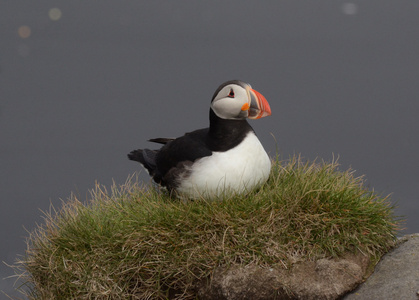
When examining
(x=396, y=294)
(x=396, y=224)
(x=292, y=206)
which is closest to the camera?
(x=396, y=294)

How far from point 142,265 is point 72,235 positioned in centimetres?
90

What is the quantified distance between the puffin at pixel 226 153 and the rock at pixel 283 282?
777 mm

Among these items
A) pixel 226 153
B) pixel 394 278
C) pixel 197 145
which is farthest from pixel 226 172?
pixel 394 278

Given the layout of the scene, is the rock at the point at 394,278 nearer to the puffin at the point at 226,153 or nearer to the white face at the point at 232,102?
the puffin at the point at 226,153

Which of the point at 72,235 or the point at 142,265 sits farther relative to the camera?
the point at 72,235

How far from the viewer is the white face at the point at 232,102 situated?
4.54 meters

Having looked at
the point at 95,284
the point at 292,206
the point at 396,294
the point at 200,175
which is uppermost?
the point at 200,175

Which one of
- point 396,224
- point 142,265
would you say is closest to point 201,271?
point 142,265

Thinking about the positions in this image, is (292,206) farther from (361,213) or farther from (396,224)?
(396,224)

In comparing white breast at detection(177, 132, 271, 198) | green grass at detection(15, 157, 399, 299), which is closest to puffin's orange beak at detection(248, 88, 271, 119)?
white breast at detection(177, 132, 271, 198)

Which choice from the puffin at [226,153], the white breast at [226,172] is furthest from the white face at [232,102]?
the white breast at [226,172]

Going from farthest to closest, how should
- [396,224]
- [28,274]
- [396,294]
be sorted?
[28,274]
[396,224]
[396,294]

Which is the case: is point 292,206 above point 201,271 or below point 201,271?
above

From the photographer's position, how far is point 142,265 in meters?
4.37
